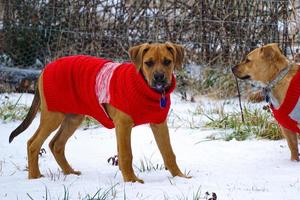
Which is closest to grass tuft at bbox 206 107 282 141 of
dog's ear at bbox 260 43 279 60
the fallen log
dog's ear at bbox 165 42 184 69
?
dog's ear at bbox 260 43 279 60

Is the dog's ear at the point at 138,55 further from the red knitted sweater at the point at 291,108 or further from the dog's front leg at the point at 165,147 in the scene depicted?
the red knitted sweater at the point at 291,108

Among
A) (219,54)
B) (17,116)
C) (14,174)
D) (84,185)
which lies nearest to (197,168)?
(84,185)

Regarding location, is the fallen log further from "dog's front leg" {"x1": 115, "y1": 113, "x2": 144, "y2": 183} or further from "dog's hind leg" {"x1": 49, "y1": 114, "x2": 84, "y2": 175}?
"dog's front leg" {"x1": 115, "y1": 113, "x2": 144, "y2": 183}

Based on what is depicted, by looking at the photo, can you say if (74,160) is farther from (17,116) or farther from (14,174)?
(17,116)

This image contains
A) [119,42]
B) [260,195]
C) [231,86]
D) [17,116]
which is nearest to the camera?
[260,195]

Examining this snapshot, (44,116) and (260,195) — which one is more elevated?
(44,116)

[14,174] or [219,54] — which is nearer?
[14,174]

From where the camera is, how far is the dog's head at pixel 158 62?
16.2ft

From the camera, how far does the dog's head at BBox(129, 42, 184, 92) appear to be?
4930mm

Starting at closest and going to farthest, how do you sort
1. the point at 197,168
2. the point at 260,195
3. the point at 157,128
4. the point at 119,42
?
1. the point at 260,195
2. the point at 157,128
3. the point at 197,168
4. the point at 119,42

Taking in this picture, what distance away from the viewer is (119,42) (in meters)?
9.91

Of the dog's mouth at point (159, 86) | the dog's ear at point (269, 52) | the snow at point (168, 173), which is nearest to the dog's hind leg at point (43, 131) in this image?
the snow at point (168, 173)

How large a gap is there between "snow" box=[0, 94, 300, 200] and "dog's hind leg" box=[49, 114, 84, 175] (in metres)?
0.14

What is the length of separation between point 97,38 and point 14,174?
4827 mm
